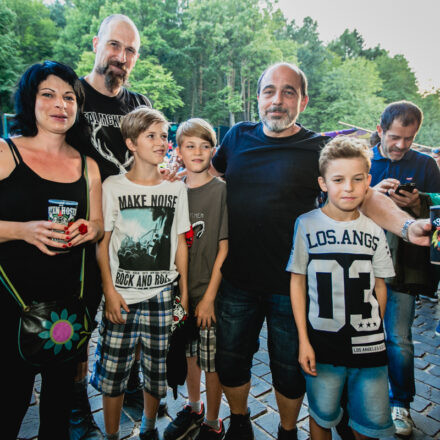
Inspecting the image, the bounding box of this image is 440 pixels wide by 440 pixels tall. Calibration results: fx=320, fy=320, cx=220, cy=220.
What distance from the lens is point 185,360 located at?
235 centimetres

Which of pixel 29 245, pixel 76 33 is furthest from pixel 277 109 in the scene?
pixel 76 33

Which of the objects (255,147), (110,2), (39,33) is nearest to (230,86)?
(110,2)

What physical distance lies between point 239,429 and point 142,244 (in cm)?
152

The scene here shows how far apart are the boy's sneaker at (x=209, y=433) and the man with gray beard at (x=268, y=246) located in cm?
9

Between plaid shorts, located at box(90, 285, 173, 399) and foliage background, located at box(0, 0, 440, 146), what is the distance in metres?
28.2

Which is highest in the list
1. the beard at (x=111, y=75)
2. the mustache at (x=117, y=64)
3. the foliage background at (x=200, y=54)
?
the foliage background at (x=200, y=54)

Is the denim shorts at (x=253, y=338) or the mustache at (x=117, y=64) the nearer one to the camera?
the denim shorts at (x=253, y=338)

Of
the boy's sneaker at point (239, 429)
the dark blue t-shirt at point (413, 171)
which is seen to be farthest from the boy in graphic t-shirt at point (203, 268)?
the dark blue t-shirt at point (413, 171)

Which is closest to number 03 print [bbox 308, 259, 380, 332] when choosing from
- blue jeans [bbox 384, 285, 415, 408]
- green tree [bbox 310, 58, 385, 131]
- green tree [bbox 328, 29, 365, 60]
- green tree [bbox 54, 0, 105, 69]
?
blue jeans [bbox 384, 285, 415, 408]

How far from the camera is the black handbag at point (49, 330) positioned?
5.50 ft

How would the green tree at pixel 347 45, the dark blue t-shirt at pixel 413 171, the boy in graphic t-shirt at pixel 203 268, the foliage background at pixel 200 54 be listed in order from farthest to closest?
the green tree at pixel 347 45
the foliage background at pixel 200 54
the dark blue t-shirt at pixel 413 171
the boy in graphic t-shirt at pixel 203 268

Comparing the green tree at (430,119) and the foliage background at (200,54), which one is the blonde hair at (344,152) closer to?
the foliage background at (200,54)

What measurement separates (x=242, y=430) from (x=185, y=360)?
0.65 m

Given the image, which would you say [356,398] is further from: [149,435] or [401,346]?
[149,435]
